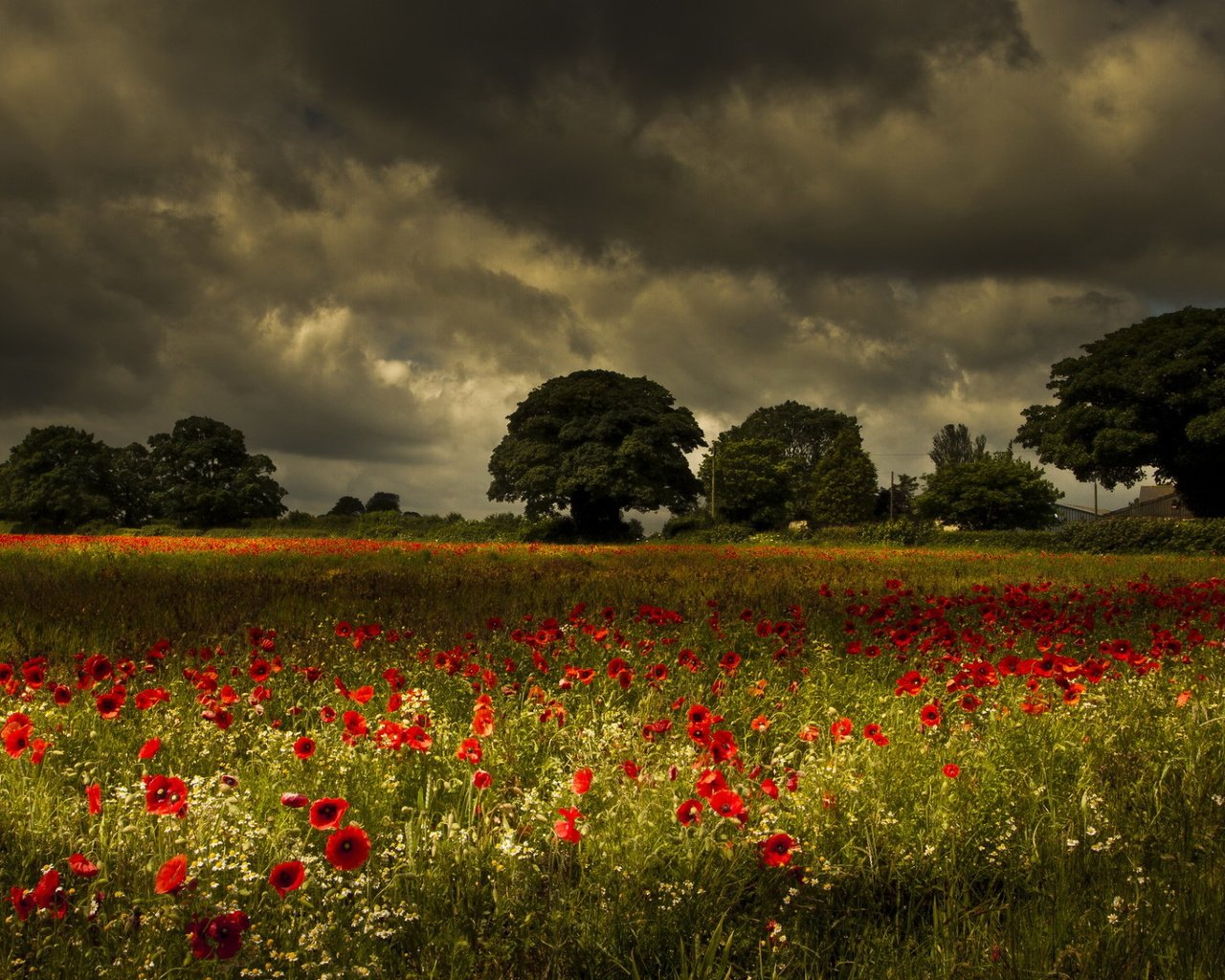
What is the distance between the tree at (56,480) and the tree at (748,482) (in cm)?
4591

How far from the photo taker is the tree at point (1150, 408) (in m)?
38.1

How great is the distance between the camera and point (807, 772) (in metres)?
3.33

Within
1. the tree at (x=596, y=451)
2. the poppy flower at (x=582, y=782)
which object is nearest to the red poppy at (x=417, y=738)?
the poppy flower at (x=582, y=782)

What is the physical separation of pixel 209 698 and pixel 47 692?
1.43 m

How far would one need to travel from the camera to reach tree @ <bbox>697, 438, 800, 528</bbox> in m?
68.7

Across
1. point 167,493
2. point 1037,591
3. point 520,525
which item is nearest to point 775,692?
point 1037,591

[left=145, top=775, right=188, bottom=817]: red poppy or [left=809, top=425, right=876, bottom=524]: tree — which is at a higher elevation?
[left=809, top=425, right=876, bottom=524]: tree

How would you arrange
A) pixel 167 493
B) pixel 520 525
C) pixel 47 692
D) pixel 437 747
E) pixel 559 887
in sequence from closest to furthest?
1. pixel 559 887
2. pixel 437 747
3. pixel 47 692
4. pixel 520 525
5. pixel 167 493

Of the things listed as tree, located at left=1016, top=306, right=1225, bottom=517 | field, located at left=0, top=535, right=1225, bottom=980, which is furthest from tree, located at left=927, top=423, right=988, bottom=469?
field, located at left=0, top=535, right=1225, bottom=980

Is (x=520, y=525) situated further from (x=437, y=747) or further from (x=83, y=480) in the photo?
(x=437, y=747)

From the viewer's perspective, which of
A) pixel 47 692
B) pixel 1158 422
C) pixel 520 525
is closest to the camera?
pixel 47 692

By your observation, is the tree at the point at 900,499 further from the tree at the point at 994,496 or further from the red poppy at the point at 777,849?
the red poppy at the point at 777,849

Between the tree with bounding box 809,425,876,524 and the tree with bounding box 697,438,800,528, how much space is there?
115 inches

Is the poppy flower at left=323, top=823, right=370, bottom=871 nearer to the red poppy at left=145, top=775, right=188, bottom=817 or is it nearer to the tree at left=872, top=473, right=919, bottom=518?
the red poppy at left=145, top=775, right=188, bottom=817
